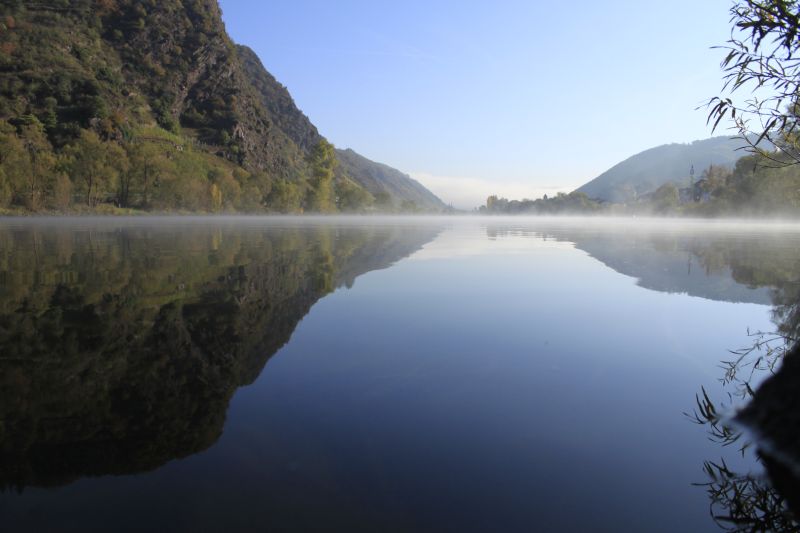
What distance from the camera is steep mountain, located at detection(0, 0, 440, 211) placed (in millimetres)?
85438

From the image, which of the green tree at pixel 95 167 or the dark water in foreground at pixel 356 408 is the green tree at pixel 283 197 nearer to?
the green tree at pixel 95 167

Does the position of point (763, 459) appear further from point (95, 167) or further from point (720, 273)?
point (95, 167)

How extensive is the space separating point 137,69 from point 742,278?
207251mm

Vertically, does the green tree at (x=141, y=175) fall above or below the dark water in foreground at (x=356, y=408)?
above

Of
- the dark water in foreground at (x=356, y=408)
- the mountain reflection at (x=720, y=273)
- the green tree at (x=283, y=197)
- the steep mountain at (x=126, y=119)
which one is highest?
the steep mountain at (x=126, y=119)

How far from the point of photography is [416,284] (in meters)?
15.5

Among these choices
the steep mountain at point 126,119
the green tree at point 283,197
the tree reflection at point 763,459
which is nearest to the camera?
the tree reflection at point 763,459

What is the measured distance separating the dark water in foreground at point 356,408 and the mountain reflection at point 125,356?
0.04 meters

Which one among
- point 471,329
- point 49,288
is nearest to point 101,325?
point 49,288

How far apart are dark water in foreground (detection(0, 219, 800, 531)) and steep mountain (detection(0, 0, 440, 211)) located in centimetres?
8160

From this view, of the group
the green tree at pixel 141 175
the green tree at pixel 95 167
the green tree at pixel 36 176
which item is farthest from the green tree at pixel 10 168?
the green tree at pixel 141 175

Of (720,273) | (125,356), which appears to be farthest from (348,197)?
(125,356)

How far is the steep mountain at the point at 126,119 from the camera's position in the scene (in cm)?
8544

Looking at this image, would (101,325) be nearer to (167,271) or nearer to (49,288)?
(49,288)
